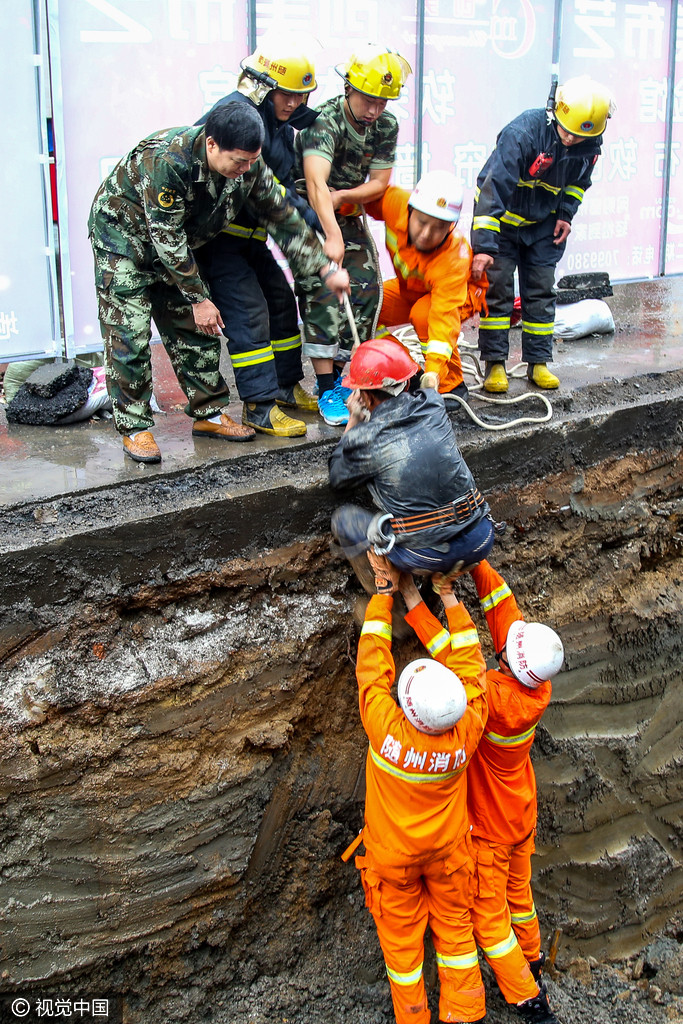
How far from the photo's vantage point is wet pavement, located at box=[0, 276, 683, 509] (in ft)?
12.4

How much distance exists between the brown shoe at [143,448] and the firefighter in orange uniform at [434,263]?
1276mm

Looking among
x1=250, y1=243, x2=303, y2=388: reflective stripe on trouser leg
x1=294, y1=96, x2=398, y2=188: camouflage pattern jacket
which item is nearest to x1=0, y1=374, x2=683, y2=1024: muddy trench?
x1=250, y1=243, x2=303, y2=388: reflective stripe on trouser leg

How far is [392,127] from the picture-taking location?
14.6 ft

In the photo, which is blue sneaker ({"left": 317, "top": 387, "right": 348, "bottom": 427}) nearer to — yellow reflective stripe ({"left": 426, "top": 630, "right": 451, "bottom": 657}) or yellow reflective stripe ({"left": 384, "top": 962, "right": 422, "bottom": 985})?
yellow reflective stripe ({"left": 426, "top": 630, "right": 451, "bottom": 657})

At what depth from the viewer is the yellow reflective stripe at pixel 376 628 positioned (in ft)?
11.3

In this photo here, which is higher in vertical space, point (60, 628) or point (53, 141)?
point (53, 141)

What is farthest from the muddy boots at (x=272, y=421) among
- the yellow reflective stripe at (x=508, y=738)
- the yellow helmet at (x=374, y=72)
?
the yellow reflective stripe at (x=508, y=738)

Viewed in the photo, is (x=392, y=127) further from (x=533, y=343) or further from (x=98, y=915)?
(x=98, y=915)

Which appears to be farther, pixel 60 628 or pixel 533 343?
pixel 533 343

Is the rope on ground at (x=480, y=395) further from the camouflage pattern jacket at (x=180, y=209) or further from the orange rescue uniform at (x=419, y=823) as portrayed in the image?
the orange rescue uniform at (x=419, y=823)

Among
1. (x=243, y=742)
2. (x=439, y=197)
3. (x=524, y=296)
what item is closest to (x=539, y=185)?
(x=524, y=296)

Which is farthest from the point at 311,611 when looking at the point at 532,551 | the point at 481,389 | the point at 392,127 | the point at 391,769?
the point at 392,127

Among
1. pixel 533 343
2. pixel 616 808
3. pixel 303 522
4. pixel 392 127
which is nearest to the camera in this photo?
pixel 303 522

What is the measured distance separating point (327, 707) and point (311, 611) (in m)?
0.45
